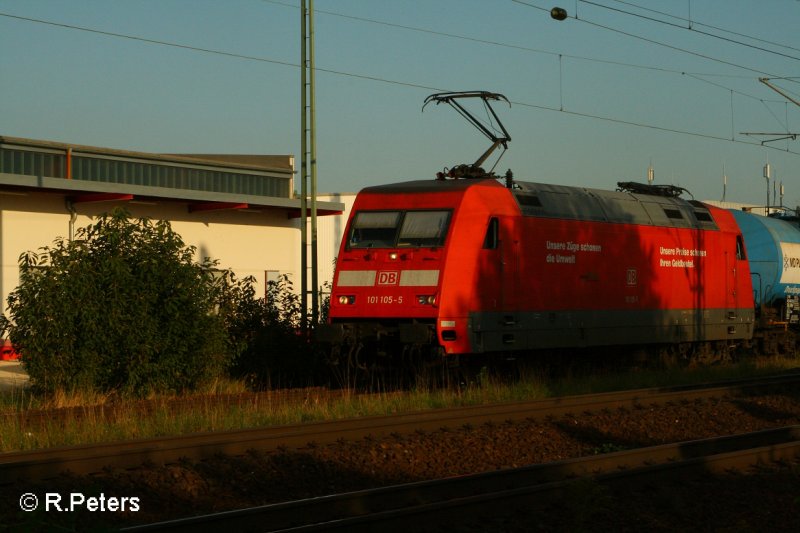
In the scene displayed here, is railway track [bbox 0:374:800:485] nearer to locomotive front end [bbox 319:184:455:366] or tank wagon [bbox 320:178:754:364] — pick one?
tank wagon [bbox 320:178:754:364]

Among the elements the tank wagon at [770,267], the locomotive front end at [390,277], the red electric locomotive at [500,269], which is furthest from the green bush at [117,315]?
the tank wagon at [770,267]

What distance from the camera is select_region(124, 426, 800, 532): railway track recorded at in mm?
7371

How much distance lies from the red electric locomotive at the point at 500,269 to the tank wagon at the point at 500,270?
0.02 meters

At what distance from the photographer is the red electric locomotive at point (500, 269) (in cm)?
1669

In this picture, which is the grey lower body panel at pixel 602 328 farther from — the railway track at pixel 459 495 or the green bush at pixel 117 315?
the railway track at pixel 459 495

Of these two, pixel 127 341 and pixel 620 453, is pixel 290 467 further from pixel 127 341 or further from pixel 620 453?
pixel 127 341

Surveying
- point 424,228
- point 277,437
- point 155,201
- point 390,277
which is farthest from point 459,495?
point 155,201

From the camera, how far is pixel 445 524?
775 centimetres

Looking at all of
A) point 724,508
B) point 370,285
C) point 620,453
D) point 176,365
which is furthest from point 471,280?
point 724,508

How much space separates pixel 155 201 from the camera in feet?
94.9

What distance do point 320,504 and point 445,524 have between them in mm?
970

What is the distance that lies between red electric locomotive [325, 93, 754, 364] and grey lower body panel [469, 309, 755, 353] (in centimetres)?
3

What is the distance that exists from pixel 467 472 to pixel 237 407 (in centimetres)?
492

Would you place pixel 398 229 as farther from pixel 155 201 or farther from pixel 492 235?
pixel 155 201
